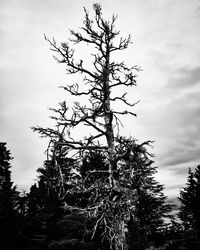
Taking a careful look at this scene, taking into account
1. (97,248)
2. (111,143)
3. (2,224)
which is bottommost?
(97,248)

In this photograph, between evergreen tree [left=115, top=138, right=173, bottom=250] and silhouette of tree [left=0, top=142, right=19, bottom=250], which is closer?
evergreen tree [left=115, top=138, right=173, bottom=250]

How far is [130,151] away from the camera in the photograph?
28.3 ft

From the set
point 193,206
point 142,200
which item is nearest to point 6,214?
point 142,200

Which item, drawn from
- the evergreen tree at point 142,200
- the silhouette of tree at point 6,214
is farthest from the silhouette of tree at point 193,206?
the silhouette of tree at point 6,214

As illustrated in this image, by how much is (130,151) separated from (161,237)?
27.1 meters

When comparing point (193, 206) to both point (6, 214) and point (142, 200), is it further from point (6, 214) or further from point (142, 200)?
point (6, 214)

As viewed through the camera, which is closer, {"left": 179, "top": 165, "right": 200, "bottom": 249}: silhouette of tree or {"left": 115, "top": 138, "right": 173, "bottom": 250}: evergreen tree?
{"left": 115, "top": 138, "right": 173, "bottom": 250}: evergreen tree

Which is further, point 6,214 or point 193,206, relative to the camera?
point 193,206

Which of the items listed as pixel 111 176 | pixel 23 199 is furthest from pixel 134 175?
pixel 23 199

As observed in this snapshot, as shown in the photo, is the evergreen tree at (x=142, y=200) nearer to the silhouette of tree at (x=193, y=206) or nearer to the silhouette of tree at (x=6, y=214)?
the silhouette of tree at (x=193, y=206)

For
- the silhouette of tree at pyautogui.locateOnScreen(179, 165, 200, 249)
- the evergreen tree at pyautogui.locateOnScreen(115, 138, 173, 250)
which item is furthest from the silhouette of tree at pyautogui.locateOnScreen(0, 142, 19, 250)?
the silhouette of tree at pyautogui.locateOnScreen(179, 165, 200, 249)

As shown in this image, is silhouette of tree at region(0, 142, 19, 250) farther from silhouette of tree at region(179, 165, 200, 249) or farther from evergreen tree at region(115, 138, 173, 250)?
silhouette of tree at region(179, 165, 200, 249)

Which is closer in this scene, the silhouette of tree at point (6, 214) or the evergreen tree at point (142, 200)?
the evergreen tree at point (142, 200)

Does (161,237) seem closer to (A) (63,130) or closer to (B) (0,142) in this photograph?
(B) (0,142)
